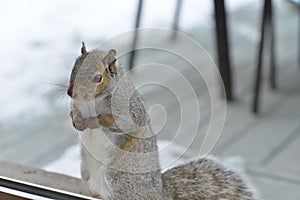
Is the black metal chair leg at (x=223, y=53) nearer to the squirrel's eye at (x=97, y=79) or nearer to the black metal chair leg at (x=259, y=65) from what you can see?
the black metal chair leg at (x=259, y=65)

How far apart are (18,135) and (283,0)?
3.34 ft

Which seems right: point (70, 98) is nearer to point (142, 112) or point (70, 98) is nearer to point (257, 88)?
point (142, 112)

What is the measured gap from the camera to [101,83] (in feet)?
2.52

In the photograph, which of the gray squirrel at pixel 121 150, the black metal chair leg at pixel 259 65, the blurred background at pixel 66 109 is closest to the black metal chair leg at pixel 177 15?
the blurred background at pixel 66 109

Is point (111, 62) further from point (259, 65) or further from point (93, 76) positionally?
point (259, 65)

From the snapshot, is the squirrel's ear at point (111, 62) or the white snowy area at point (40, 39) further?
the white snowy area at point (40, 39)

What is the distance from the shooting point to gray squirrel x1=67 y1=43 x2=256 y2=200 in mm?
771

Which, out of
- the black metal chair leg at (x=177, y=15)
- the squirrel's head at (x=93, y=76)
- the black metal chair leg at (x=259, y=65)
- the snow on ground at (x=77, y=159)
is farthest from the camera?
the black metal chair leg at (x=177, y=15)

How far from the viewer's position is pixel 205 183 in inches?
35.2

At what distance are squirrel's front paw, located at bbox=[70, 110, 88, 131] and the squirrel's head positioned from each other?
0.8 inches

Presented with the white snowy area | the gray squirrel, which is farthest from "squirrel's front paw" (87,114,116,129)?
the white snowy area

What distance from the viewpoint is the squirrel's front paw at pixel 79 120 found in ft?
2.54

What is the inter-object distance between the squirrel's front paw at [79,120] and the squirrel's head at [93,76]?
0.07 ft

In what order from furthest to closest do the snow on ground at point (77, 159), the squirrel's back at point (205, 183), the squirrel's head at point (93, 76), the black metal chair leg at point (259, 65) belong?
the black metal chair leg at point (259, 65)
the snow on ground at point (77, 159)
the squirrel's back at point (205, 183)
the squirrel's head at point (93, 76)
